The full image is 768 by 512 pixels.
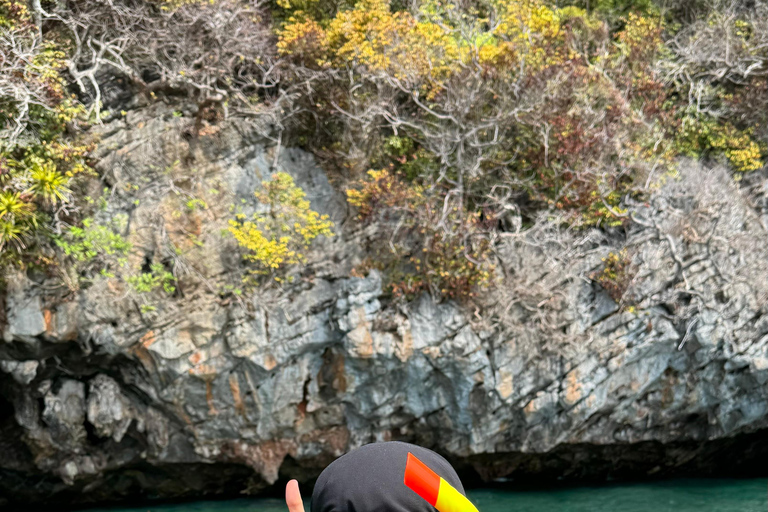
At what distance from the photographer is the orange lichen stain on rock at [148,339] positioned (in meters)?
8.26

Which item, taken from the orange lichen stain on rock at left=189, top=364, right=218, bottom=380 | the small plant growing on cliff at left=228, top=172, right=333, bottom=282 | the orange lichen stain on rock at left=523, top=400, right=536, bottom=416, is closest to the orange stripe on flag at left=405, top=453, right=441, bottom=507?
the small plant growing on cliff at left=228, top=172, right=333, bottom=282

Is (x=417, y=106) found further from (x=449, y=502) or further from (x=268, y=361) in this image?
(x=449, y=502)

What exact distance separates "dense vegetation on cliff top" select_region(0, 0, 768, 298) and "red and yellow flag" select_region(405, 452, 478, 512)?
303 inches

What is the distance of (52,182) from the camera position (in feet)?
25.5

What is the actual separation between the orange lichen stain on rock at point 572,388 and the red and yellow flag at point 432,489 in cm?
844

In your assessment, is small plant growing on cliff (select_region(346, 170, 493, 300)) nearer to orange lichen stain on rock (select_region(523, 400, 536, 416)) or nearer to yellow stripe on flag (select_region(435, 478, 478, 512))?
orange lichen stain on rock (select_region(523, 400, 536, 416))

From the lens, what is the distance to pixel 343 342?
8523mm

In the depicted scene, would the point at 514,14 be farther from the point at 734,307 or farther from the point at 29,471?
the point at 29,471

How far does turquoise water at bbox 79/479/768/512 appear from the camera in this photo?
8.73 m

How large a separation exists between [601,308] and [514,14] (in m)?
4.41

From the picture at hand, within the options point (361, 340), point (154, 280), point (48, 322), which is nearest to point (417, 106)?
point (361, 340)

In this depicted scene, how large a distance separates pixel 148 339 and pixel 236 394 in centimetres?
139

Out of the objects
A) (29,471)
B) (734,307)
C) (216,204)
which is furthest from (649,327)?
(29,471)

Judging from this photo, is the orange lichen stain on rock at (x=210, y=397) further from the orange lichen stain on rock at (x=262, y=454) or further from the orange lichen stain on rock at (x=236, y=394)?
the orange lichen stain on rock at (x=262, y=454)
